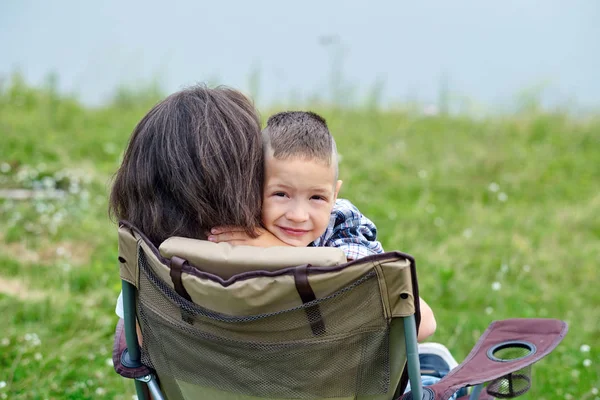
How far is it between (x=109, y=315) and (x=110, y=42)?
4823 millimetres

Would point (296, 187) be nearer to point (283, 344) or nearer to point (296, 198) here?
point (296, 198)

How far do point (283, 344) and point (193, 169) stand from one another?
0.48m

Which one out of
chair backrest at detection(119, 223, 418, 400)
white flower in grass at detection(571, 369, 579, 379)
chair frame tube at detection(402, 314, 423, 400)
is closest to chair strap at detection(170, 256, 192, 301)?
chair backrest at detection(119, 223, 418, 400)

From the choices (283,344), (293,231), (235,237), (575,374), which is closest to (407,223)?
(575,374)

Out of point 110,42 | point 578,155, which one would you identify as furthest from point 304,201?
point 110,42

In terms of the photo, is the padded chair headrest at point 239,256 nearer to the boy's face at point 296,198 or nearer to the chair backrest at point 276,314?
the chair backrest at point 276,314

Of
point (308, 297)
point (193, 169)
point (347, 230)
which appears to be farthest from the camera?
point (347, 230)

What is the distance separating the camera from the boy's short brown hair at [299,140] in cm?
204

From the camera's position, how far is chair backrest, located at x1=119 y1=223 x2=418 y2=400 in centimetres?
177

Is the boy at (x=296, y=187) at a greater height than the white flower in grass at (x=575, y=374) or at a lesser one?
greater

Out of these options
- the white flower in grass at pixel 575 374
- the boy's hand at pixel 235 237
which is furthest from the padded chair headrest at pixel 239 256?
the white flower in grass at pixel 575 374

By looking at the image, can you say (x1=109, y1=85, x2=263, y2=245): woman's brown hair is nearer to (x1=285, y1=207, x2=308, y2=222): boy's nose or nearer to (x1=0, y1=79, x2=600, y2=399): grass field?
(x1=285, y1=207, x2=308, y2=222): boy's nose

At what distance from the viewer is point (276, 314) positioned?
1.82 meters

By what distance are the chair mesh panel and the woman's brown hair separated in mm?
144
